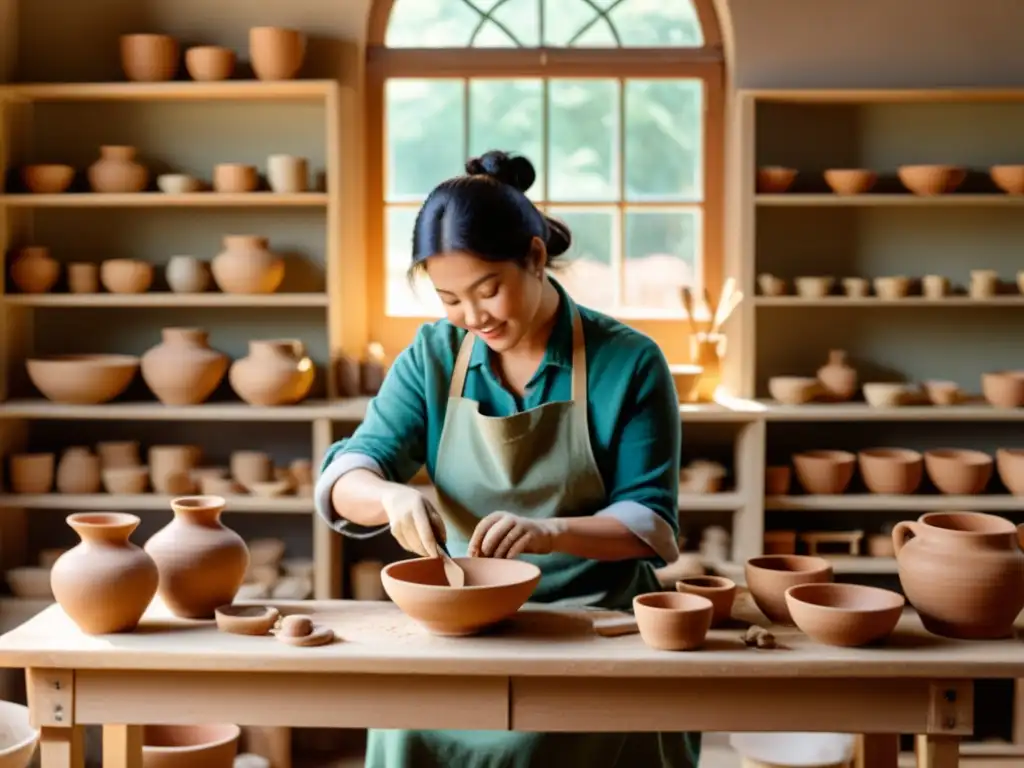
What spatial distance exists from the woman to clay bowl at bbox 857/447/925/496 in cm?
184

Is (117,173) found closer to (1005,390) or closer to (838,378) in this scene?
(838,378)

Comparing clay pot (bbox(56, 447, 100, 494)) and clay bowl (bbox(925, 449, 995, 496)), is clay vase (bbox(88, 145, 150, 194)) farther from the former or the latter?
clay bowl (bbox(925, 449, 995, 496))

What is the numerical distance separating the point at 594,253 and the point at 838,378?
98 cm

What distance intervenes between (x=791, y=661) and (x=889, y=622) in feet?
0.66

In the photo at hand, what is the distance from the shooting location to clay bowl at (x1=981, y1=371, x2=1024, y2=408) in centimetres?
437

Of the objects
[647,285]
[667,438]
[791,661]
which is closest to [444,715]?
[791,661]

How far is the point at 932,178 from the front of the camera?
435 cm

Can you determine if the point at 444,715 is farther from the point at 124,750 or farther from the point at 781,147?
the point at 781,147

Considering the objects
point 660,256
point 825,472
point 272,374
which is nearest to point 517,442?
point 272,374

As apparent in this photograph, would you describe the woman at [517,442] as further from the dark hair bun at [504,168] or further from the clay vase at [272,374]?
the clay vase at [272,374]

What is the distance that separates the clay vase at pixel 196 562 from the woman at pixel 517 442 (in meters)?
0.26

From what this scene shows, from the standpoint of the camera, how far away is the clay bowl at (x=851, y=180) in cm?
438

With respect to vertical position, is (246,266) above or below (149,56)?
below

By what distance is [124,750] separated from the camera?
2430 mm
